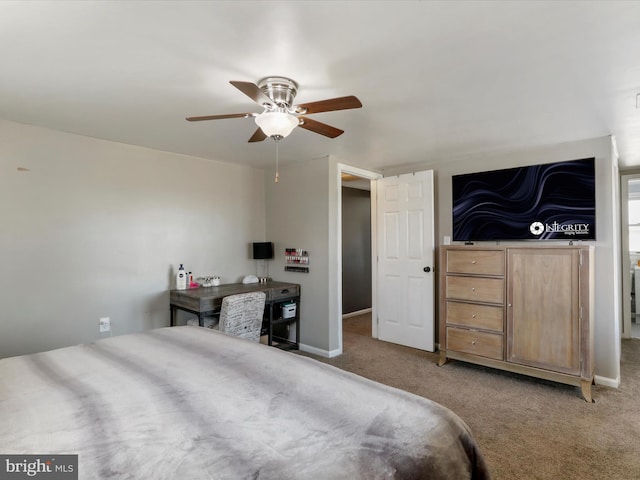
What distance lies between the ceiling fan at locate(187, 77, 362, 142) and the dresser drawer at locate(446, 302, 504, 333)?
7.49 feet

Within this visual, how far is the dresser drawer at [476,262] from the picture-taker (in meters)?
3.18

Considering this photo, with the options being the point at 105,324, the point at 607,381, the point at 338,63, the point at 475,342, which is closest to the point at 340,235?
the point at 475,342

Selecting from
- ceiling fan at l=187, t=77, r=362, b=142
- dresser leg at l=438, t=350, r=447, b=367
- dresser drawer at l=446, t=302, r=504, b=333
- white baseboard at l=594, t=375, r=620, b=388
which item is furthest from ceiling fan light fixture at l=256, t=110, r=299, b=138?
white baseboard at l=594, t=375, r=620, b=388

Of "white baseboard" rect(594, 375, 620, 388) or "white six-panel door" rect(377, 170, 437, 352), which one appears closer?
"white baseboard" rect(594, 375, 620, 388)

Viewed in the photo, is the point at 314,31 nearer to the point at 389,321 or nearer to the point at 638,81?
the point at 638,81

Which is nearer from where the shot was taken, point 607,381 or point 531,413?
point 531,413

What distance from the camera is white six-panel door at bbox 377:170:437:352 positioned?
4.04m

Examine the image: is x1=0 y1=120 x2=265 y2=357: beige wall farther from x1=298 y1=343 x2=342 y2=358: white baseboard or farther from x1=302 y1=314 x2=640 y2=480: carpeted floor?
x1=302 y1=314 x2=640 y2=480: carpeted floor

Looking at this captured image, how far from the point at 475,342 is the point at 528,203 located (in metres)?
1.51

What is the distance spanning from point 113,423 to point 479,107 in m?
2.75

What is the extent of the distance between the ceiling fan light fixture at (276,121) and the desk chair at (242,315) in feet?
5.56

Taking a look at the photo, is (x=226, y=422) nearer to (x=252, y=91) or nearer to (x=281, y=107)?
(x=252, y=91)

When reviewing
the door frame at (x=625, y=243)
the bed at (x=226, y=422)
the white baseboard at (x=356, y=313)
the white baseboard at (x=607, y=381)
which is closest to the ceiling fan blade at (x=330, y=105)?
the bed at (x=226, y=422)

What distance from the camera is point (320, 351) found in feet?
12.8
